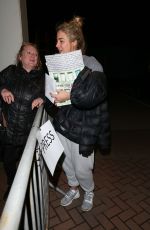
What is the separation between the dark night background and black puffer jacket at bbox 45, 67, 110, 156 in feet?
45.3

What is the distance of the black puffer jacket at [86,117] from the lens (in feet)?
7.16

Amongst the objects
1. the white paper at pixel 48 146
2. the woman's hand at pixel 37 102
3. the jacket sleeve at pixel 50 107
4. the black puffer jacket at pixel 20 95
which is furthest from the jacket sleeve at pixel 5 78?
the white paper at pixel 48 146

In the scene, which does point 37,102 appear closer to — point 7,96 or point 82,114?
point 7,96

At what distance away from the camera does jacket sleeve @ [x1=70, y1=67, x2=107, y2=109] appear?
7.07 feet

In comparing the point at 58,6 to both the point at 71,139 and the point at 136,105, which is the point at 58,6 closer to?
the point at 136,105

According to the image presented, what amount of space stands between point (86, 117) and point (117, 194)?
148 centimetres

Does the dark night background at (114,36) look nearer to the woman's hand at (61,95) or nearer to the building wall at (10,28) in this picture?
the building wall at (10,28)

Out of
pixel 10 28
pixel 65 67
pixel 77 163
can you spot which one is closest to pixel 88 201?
pixel 77 163

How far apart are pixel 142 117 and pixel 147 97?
3.62 metres

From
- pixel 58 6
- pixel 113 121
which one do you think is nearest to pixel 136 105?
pixel 113 121

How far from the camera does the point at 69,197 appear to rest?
3.21 meters

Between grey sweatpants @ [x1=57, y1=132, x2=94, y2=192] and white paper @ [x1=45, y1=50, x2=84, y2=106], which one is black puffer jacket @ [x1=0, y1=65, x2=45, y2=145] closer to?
grey sweatpants @ [x1=57, y1=132, x2=94, y2=192]

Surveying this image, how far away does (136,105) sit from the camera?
924 centimetres

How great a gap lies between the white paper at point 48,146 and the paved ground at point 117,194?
109 cm
